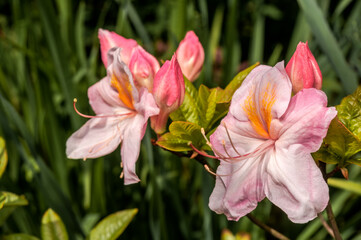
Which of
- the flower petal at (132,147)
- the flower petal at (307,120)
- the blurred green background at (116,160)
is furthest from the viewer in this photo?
the blurred green background at (116,160)

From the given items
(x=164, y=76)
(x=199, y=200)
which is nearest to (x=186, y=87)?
(x=164, y=76)

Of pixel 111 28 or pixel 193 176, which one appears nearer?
pixel 193 176

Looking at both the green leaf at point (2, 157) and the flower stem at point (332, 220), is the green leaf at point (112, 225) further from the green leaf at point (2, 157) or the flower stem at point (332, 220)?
the flower stem at point (332, 220)

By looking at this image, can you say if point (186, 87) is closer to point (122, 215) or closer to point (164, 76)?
point (164, 76)

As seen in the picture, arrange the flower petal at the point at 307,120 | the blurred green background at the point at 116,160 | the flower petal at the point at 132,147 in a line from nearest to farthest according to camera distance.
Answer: the flower petal at the point at 307,120 < the flower petal at the point at 132,147 < the blurred green background at the point at 116,160

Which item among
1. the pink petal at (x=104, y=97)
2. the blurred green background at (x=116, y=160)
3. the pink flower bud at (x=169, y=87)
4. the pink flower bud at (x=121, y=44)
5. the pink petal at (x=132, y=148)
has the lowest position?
the blurred green background at (x=116, y=160)

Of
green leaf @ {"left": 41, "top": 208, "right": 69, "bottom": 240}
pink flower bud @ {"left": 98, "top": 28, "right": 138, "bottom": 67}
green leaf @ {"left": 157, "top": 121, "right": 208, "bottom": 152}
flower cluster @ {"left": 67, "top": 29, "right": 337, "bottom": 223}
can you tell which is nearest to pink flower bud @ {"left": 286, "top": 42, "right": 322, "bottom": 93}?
flower cluster @ {"left": 67, "top": 29, "right": 337, "bottom": 223}

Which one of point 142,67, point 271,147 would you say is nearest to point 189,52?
point 142,67

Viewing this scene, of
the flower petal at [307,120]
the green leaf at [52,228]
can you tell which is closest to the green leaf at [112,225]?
the green leaf at [52,228]
